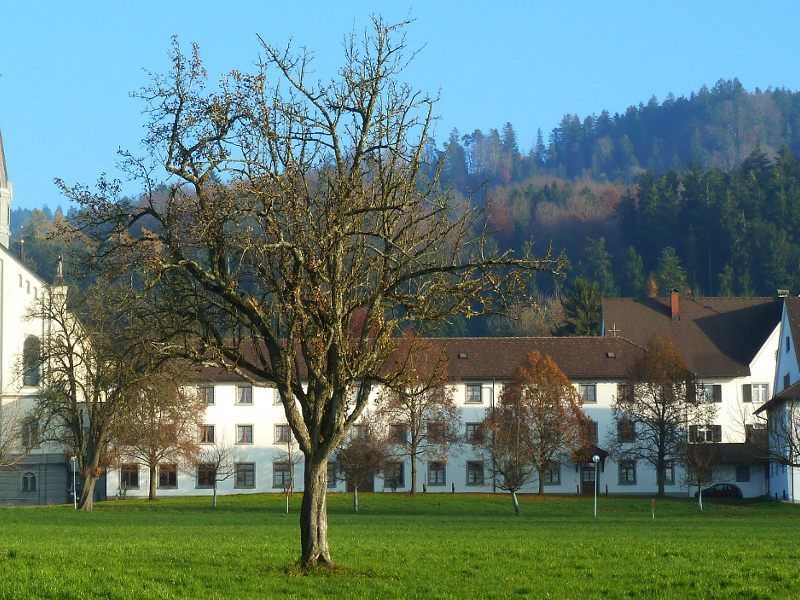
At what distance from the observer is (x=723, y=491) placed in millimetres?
79312

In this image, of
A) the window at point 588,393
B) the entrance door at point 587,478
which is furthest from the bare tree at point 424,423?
the window at point 588,393

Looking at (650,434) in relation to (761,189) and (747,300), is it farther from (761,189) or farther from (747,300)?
(761,189)

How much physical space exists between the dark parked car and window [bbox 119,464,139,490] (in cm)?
3681

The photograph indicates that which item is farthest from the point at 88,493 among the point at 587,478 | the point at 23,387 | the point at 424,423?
the point at 587,478

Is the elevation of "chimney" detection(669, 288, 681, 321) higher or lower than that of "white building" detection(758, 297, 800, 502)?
higher

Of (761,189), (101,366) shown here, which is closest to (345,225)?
(101,366)

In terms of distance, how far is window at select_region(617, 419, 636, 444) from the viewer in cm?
8125

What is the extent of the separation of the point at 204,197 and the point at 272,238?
4.02 ft

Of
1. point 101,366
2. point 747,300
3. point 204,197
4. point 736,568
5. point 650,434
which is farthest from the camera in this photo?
point 747,300

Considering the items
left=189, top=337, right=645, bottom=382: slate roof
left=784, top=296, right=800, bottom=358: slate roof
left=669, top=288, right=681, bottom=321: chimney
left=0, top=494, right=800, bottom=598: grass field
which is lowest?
left=0, top=494, right=800, bottom=598: grass field

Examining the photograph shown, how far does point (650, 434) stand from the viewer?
7744cm

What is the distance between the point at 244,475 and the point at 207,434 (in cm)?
381

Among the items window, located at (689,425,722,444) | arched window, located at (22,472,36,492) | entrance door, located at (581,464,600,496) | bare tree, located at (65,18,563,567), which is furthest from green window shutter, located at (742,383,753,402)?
bare tree, located at (65,18,563,567)

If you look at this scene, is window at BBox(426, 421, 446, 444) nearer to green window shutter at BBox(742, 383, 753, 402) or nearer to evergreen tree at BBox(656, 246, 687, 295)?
green window shutter at BBox(742, 383, 753, 402)
